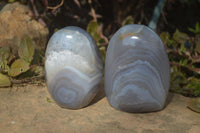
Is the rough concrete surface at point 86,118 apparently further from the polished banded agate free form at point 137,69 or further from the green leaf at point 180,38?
A: the green leaf at point 180,38

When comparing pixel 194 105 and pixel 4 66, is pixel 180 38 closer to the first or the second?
pixel 194 105

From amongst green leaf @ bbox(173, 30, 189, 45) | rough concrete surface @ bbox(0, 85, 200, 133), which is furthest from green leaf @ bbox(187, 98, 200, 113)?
green leaf @ bbox(173, 30, 189, 45)

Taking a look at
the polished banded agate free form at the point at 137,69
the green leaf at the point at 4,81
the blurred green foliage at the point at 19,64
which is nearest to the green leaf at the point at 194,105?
the polished banded agate free form at the point at 137,69

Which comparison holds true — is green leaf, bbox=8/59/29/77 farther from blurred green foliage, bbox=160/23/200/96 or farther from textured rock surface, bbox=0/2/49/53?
blurred green foliage, bbox=160/23/200/96

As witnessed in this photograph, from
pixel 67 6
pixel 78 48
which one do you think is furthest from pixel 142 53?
pixel 67 6

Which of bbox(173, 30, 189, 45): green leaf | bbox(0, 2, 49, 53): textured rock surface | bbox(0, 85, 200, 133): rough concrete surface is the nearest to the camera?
bbox(0, 85, 200, 133): rough concrete surface

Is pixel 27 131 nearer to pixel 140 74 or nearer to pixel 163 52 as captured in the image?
pixel 140 74
